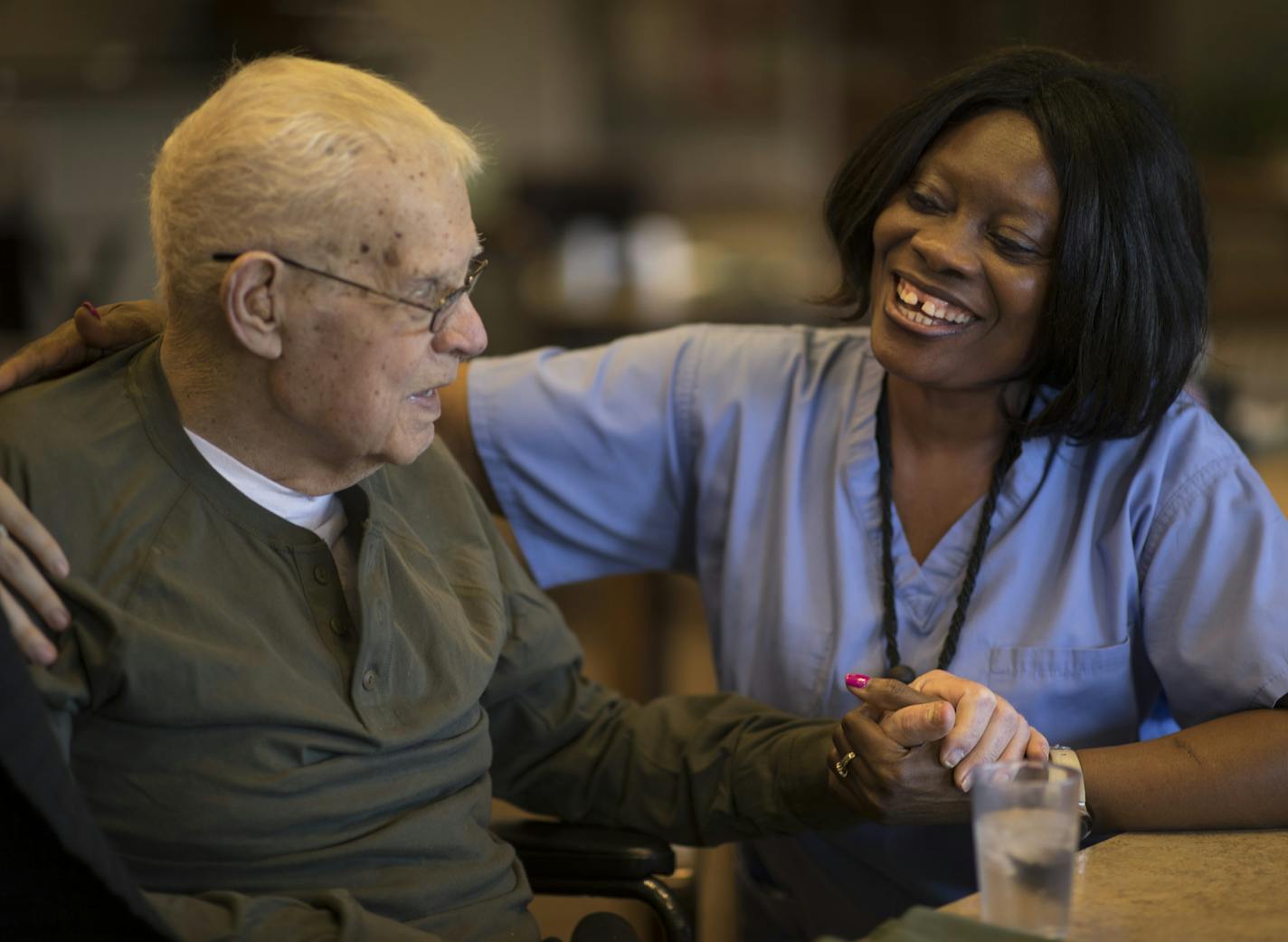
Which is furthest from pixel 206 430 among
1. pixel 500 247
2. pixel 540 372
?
pixel 500 247

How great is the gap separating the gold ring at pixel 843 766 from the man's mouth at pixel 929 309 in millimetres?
481

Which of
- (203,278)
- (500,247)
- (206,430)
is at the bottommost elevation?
(500,247)

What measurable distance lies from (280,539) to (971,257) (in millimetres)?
791

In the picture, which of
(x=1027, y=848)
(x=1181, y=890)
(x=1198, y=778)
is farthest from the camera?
(x=1198, y=778)

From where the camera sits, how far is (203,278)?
1.25m

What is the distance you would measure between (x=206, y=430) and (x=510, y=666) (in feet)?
1.48

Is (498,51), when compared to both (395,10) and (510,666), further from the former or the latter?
(510,666)

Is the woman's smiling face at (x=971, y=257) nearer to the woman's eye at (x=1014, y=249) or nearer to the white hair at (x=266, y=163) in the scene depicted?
the woman's eye at (x=1014, y=249)

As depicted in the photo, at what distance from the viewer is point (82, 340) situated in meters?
1.37

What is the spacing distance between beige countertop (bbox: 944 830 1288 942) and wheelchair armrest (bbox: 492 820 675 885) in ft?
1.42

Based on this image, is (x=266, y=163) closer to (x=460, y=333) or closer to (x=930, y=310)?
(x=460, y=333)

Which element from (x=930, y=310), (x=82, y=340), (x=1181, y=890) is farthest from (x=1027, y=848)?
(x=82, y=340)

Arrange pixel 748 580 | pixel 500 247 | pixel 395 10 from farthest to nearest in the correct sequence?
pixel 395 10 < pixel 500 247 < pixel 748 580

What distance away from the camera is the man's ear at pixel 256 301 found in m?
1.22
